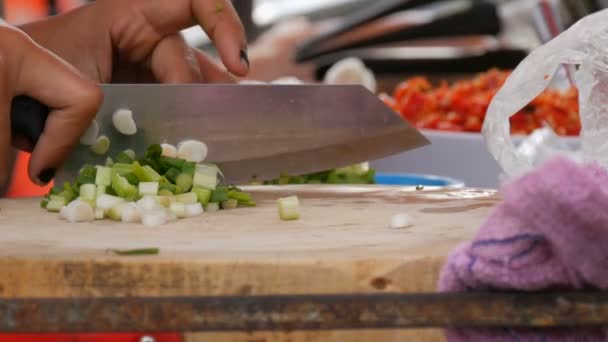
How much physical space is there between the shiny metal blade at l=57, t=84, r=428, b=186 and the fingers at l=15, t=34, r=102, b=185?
0.11 meters

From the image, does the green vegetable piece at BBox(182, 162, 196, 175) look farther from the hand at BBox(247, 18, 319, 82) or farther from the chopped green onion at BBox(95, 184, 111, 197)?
the hand at BBox(247, 18, 319, 82)

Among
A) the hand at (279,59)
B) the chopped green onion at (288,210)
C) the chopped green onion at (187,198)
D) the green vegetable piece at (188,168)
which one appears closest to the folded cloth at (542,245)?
the chopped green onion at (288,210)

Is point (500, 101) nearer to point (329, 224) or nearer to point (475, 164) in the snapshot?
point (329, 224)

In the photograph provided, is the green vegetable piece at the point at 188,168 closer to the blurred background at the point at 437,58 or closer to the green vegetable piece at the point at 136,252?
the green vegetable piece at the point at 136,252

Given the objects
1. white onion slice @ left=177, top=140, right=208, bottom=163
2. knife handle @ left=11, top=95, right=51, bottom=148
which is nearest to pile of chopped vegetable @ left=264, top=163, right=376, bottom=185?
white onion slice @ left=177, top=140, right=208, bottom=163

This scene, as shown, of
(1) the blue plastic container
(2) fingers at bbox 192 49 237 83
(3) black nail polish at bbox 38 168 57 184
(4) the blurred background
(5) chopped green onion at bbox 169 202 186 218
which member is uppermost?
(5) chopped green onion at bbox 169 202 186 218

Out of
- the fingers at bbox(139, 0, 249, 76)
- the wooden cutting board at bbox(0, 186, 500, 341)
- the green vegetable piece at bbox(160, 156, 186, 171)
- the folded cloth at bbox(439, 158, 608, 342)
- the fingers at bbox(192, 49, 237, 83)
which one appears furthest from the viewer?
the fingers at bbox(192, 49, 237, 83)

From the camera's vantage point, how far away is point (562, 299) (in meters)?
0.85

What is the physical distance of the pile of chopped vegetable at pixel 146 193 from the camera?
4.73 ft

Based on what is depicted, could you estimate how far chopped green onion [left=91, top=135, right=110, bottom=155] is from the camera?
1.75 m

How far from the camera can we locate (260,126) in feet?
5.95

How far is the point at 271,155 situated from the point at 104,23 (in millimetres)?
468

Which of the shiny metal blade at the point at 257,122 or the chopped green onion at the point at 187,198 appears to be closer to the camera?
the chopped green onion at the point at 187,198

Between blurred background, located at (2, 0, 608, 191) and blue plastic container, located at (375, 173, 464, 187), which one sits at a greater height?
blue plastic container, located at (375, 173, 464, 187)
